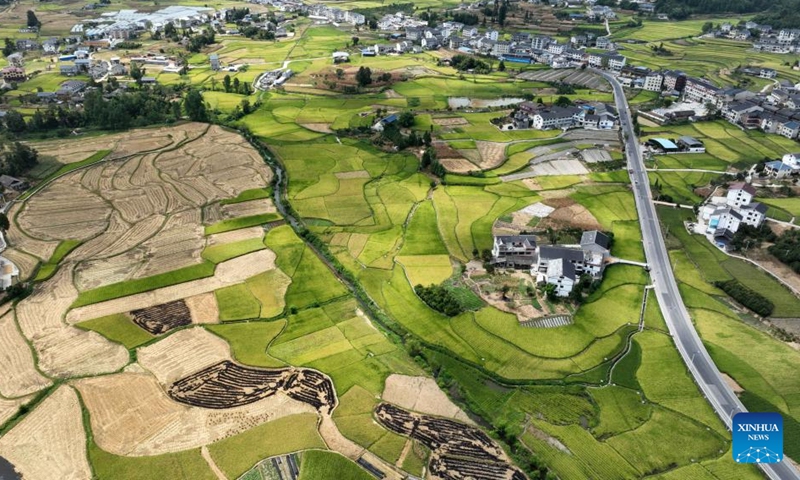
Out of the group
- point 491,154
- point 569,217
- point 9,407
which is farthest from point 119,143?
point 569,217

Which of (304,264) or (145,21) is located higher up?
(145,21)

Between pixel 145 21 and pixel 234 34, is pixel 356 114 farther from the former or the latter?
pixel 145 21

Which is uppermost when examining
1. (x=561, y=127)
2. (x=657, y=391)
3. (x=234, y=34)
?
(x=234, y=34)

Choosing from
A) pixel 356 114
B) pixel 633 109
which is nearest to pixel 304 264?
pixel 356 114

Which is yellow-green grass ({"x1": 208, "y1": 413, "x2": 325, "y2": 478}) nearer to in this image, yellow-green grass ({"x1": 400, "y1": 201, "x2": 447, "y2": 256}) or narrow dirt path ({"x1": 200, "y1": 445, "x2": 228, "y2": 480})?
narrow dirt path ({"x1": 200, "y1": 445, "x2": 228, "y2": 480})

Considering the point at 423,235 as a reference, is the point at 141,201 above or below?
above

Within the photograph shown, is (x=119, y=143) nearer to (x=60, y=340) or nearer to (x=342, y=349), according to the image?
(x=60, y=340)
